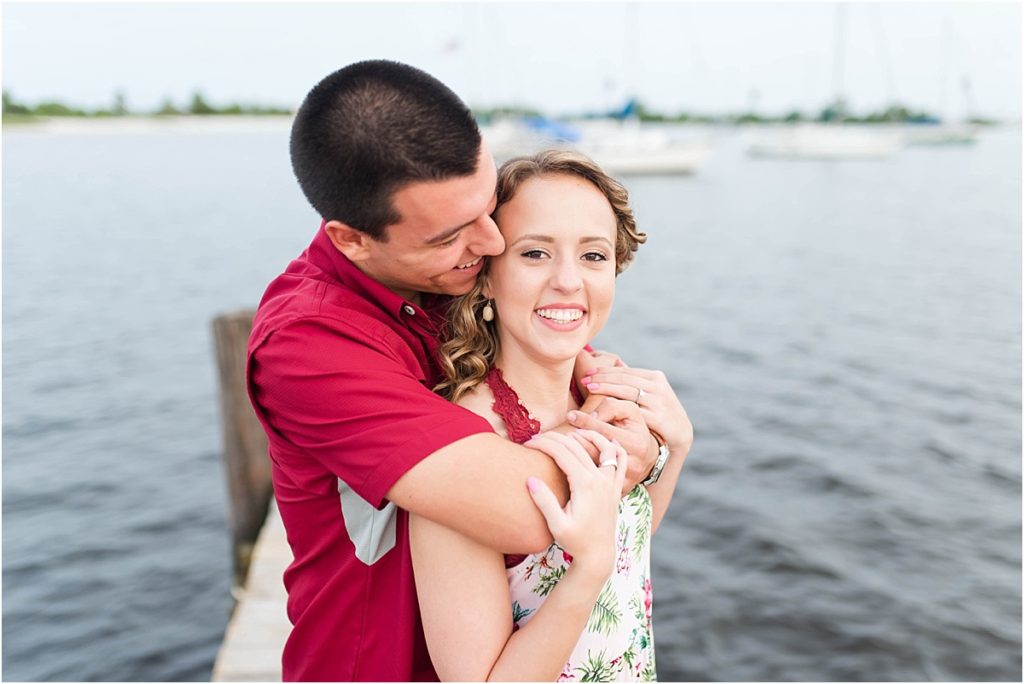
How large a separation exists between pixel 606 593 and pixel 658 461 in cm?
39

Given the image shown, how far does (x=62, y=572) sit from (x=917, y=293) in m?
16.9

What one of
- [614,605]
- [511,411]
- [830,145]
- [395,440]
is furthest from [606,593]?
[830,145]

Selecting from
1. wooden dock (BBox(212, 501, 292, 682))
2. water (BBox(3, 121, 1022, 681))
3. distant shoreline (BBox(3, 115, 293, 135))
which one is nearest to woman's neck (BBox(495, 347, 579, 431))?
wooden dock (BBox(212, 501, 292, 682))

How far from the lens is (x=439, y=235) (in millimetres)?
2014

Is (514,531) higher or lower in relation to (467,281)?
lower

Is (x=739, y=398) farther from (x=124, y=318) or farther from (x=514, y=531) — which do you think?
(x=124, y=318)

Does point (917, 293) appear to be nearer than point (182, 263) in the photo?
Yes

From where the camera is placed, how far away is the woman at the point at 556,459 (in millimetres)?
1817

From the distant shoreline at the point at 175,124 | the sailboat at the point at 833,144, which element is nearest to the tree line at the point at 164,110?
the distant shoreline at the point at 175,124

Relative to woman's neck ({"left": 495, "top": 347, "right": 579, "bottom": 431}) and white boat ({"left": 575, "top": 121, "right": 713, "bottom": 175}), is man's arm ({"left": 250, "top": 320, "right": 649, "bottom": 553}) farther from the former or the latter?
white boat ({"left": 575, "top": 121, "right": 713, "bottom": 175})

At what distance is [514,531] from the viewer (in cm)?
177

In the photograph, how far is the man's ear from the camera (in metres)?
2.00

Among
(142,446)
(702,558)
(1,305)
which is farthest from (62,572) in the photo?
(1,305)

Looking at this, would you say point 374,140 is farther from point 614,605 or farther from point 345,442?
point 614,605
